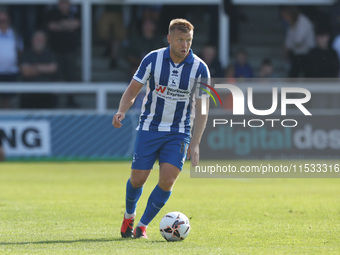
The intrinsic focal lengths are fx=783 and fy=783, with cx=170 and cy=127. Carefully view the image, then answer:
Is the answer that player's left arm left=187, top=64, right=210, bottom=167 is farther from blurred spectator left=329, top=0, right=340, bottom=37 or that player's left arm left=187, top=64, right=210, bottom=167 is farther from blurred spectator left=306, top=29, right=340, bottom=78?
blurred spectator left=329, top=0, right=340, bottom=37

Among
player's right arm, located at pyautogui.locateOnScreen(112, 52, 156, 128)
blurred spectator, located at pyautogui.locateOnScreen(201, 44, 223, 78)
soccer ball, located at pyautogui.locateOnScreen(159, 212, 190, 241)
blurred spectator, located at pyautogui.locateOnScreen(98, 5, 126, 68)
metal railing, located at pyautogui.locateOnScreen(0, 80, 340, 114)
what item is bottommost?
soccer ball, located at pyautogui.locateOnScreen(159, 212, 190, 241)

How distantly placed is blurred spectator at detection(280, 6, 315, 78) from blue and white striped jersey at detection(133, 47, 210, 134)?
37.3ft

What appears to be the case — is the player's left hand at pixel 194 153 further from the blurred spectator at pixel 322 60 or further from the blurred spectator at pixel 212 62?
the blurred spectator at pixel 322 60

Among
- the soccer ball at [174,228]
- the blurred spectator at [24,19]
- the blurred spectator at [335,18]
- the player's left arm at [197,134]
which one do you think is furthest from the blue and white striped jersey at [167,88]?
the blurred spectator at [335,18]

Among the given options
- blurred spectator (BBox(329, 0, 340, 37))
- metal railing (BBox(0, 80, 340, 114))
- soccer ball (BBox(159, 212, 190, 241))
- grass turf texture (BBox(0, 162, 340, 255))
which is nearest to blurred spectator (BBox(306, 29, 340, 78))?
metal railing (BBox(0, 80, 340, 114))

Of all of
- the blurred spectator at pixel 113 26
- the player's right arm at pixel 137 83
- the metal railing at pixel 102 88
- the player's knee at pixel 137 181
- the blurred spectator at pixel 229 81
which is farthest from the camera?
the blurred spectator at pixel 113 26

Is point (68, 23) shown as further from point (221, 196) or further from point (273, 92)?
point (221, 196)

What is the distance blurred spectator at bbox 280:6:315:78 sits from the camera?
1800 centimetres

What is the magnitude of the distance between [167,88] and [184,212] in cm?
237

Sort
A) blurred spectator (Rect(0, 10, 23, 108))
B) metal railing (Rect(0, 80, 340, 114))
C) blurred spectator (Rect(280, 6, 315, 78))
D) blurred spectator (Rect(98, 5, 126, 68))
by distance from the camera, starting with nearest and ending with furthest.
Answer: blurred spectator (Rect(0, 10, 23, 108)), metal railing (Rect(0, 80, 340, 114)), blurred spectator (Rect(280, 6, 315, 78)), blurred spectator (Rect(98, 5, 126, 68))

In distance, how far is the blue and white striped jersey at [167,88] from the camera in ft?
22.4

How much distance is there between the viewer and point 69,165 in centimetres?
1562

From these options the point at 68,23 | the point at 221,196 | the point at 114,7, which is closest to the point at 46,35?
the point at 68,23

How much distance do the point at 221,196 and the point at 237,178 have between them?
305 cm
